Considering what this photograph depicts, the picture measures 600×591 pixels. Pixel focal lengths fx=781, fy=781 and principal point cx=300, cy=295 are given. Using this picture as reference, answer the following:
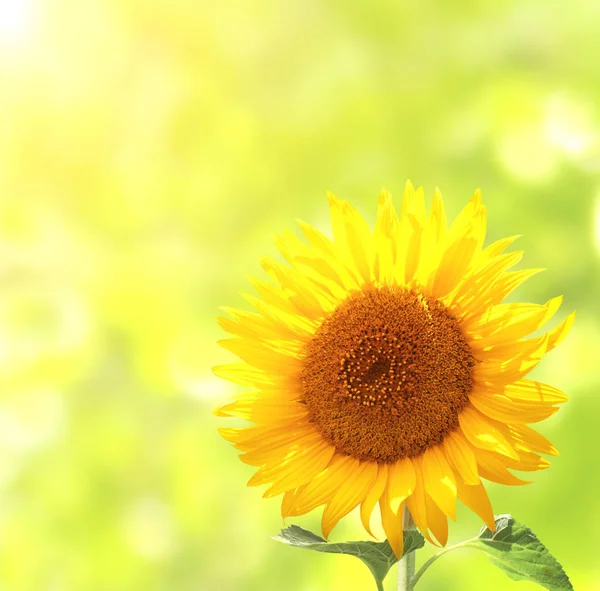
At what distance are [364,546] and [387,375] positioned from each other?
19cm

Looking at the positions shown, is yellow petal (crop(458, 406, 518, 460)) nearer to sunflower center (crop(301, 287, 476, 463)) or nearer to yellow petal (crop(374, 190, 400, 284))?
sunflower center (crop(301, 287, 476, 463))

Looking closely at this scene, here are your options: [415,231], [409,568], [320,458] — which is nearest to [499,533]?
[409,568]

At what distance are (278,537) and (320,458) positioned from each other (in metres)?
0.10

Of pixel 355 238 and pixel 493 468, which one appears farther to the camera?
pixel 355 238

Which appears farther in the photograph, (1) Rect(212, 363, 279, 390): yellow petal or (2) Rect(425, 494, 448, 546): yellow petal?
(1) Rect(212, 363, 279, 390): yellow petal

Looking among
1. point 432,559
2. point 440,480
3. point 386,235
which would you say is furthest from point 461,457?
point 386,235

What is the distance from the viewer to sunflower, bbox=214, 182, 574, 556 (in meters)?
0.81

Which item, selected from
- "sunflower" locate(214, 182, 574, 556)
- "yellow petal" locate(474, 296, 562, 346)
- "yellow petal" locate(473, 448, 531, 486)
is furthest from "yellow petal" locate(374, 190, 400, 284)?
"yellow petal" locate(473, 448, 531, 486)

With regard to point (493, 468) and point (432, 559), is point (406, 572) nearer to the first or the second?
point (432, 559)

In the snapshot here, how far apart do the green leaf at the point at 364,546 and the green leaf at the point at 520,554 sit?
0.11 metres

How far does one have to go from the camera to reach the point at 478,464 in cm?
81

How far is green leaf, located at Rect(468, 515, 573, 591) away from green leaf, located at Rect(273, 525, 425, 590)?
0.35ft

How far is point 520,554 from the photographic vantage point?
34.4 inches

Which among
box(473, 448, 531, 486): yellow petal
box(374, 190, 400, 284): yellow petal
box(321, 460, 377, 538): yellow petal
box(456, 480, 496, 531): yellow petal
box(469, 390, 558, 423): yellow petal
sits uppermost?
box(374, 190, 400, 284): yellow petal
